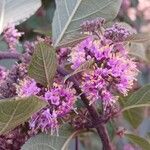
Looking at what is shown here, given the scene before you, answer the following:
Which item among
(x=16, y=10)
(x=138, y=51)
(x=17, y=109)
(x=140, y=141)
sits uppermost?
(x=16, y=10)

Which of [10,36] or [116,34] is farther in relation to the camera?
[10,36]

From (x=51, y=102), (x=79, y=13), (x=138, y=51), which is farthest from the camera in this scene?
(x=138, y=51)

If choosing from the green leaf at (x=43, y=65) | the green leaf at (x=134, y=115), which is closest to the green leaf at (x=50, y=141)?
the green leaf at (x=43, y=65)

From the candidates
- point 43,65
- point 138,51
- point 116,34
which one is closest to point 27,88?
point 43,65

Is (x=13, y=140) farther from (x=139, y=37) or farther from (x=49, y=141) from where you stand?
(x=139, y=37)

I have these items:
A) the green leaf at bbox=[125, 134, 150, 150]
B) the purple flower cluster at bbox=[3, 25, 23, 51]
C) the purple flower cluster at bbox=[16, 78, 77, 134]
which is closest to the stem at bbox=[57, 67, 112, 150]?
the purple flower cluster at bbox=[16, 78, 77, 134]

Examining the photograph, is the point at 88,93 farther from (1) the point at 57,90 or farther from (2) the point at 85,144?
(2) the point at 85,144

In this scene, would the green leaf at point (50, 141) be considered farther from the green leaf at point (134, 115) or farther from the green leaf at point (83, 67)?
the green leaf at point (134, 115)
